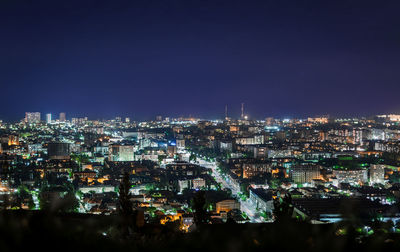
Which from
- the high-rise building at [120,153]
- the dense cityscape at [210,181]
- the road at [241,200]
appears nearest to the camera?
the dense cityscape at [210,181]

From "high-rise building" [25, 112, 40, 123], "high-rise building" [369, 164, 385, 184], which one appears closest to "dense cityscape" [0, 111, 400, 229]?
"high-rise building" [369, 164, 385, 184]

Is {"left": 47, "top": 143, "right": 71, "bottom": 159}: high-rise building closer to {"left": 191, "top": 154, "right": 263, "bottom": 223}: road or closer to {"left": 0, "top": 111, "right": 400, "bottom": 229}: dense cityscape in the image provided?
{"left": 0, "top": 111, "right": 400, "bottom": 229}: dense cityscape

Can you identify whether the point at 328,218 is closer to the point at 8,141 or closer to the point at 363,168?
the point at 363,168

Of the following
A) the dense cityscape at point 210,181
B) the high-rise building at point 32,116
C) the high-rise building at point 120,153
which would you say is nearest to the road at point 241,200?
the dense cityscape at point 210,181

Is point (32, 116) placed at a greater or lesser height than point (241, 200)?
greater

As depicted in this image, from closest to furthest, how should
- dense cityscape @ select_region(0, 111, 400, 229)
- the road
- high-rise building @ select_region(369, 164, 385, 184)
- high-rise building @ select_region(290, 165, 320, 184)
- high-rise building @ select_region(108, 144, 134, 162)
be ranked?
dense cityscape @ select_region(0, 111, 400, 229) < the road < high-rise building @ select_region(369, 164, 385, 184) < high-rise building @ select_region(290, 165, 320, 184) < high-rise building @ select_region(108, 144, 134, 162)

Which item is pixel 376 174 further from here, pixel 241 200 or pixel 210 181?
pixel 210 181

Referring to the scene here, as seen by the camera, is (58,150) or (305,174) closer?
(305,174)

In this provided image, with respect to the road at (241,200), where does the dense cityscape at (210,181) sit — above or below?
above

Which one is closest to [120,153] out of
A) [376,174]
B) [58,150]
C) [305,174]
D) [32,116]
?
[58,150]

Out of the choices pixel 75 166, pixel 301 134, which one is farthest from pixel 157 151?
pixel 301 134

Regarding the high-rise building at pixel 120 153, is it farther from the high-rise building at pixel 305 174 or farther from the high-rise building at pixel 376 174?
the high-rise building at pixel 376 174
